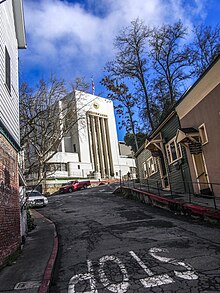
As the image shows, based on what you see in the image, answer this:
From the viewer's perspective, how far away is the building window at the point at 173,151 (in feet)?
48.5

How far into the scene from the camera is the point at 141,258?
6.07 metres

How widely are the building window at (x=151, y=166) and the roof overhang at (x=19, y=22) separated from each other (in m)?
11.9

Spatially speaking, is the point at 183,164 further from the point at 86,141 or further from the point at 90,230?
the point at 86,141

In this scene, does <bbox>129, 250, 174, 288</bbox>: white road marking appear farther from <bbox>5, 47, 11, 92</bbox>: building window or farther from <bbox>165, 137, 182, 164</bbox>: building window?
<bbox>165, 137, 182, 164</bbox>: building window

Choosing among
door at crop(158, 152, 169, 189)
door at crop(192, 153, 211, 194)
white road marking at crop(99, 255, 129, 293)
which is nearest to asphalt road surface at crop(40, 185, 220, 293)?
white road marking at crop(99, 255, 129, 293)

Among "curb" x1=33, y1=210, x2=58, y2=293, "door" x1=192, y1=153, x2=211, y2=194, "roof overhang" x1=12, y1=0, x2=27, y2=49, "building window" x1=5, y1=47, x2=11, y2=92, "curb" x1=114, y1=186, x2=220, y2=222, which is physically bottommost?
"curb" x1=33, y1=210, x2=58, y2=293

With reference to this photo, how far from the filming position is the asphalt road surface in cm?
456

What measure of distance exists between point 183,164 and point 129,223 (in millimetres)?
5165

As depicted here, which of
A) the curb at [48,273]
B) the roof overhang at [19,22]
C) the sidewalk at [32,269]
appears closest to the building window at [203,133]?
the sidewalk at [32,269]

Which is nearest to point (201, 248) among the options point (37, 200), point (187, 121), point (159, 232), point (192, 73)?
point (159, 232)

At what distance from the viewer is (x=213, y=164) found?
11.2 meters

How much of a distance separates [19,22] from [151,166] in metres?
13.7

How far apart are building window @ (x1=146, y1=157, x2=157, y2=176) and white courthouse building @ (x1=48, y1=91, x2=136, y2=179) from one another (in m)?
25.4

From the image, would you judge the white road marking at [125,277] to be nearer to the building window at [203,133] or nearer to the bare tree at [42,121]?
the building window at [203,133]
